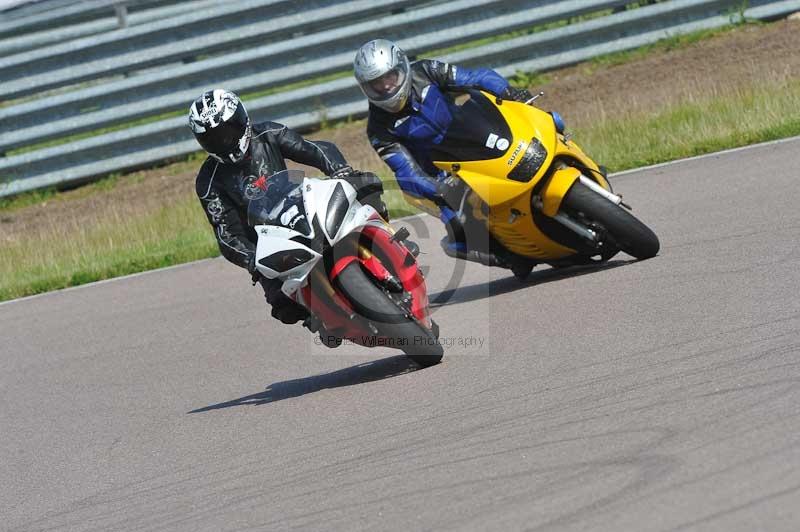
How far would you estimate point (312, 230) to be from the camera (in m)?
6.45

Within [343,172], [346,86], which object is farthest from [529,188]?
[346,86]

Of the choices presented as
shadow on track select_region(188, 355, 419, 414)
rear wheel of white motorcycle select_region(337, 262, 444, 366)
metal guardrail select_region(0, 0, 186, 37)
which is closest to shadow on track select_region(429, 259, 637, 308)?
shadow on track select_region(188, 355, 419, 414)

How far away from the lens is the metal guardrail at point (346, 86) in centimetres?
1609

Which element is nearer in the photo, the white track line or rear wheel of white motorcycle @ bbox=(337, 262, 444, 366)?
rear wheel of white motorcycle @ bbox=(337, 262, 444, 366)

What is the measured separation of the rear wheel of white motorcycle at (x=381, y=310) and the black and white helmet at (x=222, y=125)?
132 cm

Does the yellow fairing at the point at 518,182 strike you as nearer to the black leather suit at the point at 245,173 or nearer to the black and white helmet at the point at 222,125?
the black leather suit at the point at 245,173

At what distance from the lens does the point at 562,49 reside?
16734 mm

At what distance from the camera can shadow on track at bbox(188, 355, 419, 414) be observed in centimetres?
708

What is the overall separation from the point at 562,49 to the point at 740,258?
31.4 feet

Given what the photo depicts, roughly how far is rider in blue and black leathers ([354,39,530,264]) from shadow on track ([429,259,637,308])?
0.44 metres

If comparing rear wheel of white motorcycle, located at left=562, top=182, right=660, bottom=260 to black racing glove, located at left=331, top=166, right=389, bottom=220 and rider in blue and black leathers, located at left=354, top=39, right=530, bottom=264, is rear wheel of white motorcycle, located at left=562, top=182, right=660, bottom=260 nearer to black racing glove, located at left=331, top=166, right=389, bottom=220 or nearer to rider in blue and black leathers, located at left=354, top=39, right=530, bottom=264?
rider in blue and black leathers, located at left=354, top=39, right=530, bottom=264

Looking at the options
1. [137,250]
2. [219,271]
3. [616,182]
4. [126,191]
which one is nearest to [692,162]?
[616,182]

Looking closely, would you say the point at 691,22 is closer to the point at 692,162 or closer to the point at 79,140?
the point at 692,162

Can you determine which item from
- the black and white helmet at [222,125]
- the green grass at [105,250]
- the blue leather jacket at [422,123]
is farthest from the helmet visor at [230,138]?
the green grass at [105,250]
